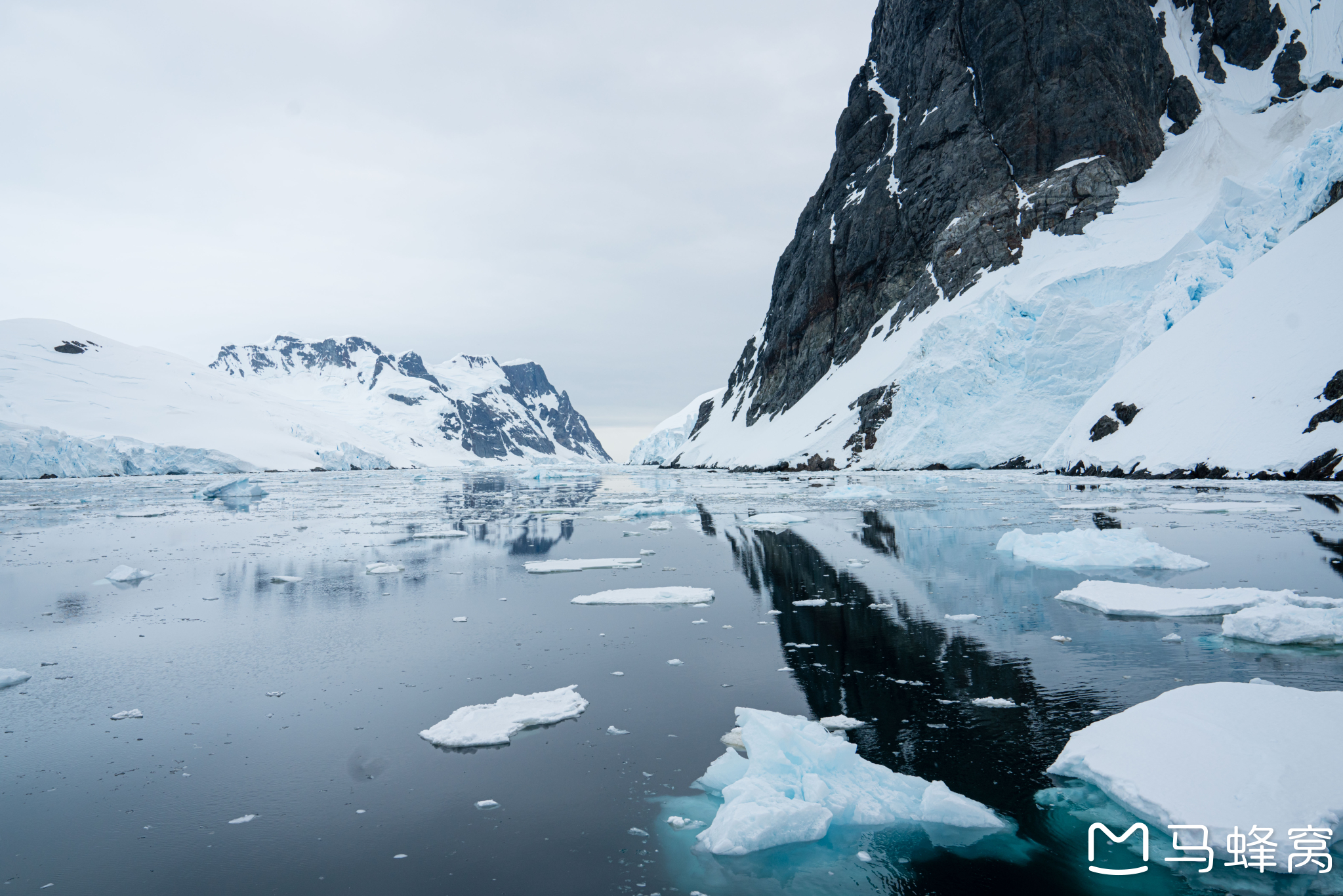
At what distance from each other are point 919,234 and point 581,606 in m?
60.0

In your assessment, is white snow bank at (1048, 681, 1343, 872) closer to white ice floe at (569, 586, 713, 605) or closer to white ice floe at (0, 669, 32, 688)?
white ice floe at (569, 586, 713, 605)

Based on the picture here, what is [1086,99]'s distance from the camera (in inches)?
2079

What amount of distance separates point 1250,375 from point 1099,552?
17.8 meters

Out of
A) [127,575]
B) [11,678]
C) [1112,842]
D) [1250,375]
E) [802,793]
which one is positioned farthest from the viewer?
[1250,375]

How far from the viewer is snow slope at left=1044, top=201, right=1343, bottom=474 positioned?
71.6 feet

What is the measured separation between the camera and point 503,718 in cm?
557

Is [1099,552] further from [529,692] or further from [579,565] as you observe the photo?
[529,692]

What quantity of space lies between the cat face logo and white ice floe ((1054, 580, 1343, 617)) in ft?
16.8

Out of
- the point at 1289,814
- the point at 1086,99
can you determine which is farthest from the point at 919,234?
the point at 1289,814

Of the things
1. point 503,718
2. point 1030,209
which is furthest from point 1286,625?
point 1030,209

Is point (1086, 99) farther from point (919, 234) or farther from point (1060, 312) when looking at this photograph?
point (1060, 312)

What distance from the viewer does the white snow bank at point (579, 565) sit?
12.7 meters

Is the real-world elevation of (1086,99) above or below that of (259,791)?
above

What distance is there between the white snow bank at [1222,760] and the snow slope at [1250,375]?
2310 centimetres
